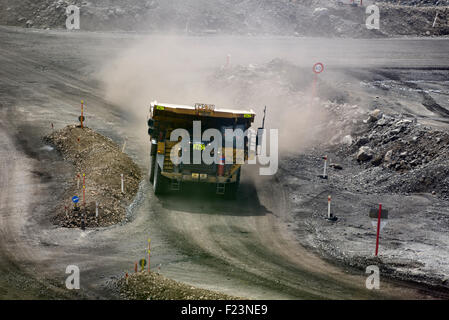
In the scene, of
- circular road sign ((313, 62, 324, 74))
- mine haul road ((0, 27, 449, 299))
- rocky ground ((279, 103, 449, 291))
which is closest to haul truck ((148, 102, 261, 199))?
mine haul road ((0, 27, 449, 299))

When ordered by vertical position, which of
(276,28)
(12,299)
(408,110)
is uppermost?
(276,28)

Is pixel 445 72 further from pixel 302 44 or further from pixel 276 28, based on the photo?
pixel 276 28

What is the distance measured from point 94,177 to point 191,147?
140 inches

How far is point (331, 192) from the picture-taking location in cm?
2300

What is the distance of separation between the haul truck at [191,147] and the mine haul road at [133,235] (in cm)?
59

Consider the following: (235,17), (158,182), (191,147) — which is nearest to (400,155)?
(191,147)

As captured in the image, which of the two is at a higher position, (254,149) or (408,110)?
(408,110)

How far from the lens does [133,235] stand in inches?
730

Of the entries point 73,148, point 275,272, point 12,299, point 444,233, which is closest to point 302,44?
point 73,148

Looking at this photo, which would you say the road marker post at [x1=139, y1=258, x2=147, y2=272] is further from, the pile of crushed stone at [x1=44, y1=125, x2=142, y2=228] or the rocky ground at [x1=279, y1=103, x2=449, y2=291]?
the rocky ground at [x1=279, y1=103, x2=449, y2=291]

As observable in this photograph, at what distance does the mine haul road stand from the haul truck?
589 millimetres

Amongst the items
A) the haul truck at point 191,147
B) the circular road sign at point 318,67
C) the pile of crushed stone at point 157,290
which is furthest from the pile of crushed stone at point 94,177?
the circular road sign at point 318,67

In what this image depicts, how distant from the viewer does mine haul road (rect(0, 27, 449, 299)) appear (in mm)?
15164

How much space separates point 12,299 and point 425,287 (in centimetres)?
928
